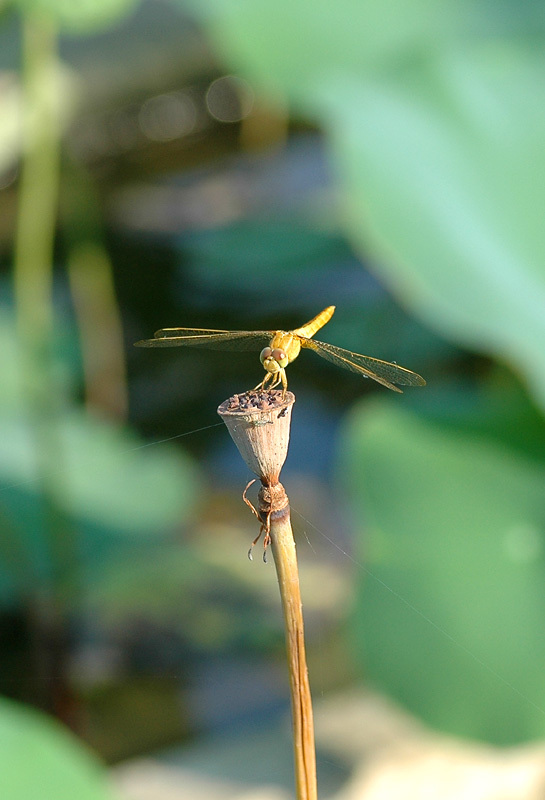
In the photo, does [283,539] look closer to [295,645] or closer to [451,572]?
[295,645]

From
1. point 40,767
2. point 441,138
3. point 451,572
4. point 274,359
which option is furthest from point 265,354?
point 441,138

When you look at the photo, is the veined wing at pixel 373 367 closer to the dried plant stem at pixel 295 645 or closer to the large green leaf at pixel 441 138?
the dried plant stem at pixel 295 645

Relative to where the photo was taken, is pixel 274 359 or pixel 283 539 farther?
pixel 274 359

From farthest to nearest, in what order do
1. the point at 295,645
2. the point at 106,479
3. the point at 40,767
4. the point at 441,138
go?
1. the point at 106,479
2. the point at 441,138
3. the point at 40,767
4. the point at 295,645

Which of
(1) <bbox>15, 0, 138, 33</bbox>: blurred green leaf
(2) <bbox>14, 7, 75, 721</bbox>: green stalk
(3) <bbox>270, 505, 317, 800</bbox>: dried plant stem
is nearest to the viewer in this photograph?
(3) <bbox>270, 505, 317, 800</bbox>: dried plant stem

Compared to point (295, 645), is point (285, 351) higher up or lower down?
higher up

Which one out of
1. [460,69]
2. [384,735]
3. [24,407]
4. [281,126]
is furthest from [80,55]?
[384,735]

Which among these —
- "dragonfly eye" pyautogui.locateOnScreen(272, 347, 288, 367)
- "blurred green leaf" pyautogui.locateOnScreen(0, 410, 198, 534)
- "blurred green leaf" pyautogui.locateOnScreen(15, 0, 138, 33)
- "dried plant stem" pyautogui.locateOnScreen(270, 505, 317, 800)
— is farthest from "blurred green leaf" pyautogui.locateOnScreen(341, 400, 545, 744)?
"blurred green leaf" pyautogui.locateOnScreen(15, 0, 138, 33)

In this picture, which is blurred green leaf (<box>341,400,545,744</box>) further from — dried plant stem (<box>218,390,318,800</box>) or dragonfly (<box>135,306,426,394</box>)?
dried plant stem (<box>218,390,318,800</box>)
